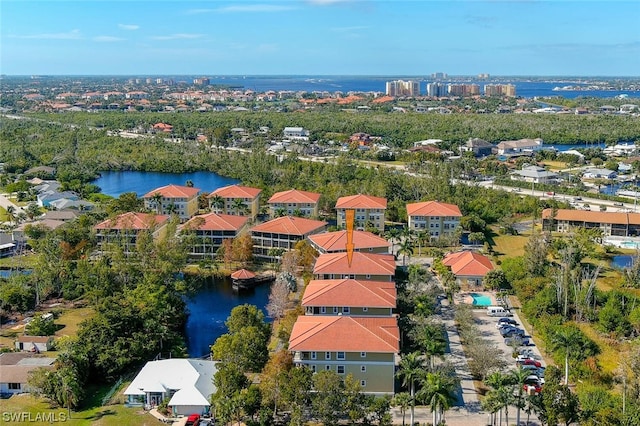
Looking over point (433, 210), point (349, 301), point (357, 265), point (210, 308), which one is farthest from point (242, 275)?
point (433, 210)

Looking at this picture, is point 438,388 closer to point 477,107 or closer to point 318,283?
point 318,283

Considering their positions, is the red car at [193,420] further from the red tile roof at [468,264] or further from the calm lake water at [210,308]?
the red tile roof at [468,264]

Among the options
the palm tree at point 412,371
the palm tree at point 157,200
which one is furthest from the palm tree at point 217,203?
the palm tree at point 412,371

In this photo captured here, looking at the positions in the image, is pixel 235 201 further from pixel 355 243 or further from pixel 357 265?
pixel 357 265

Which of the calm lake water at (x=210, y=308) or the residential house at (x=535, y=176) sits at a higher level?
the residential house at (x=535, y=176)

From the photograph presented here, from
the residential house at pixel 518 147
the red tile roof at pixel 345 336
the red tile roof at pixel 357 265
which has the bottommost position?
the red tile roof at pixel 345 336

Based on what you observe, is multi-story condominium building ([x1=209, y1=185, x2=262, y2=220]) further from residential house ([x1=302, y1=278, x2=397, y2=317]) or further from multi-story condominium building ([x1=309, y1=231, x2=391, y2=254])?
residential house ([x1=302, y1=278, x2=397, y2=317])

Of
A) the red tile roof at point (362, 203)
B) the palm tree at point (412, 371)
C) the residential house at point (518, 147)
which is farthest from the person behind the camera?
the residential house at point (518, 147)

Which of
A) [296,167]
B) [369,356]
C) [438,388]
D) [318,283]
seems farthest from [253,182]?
[438,388]
